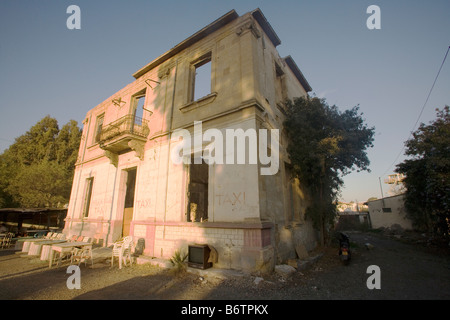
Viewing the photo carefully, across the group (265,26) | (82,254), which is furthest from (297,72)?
(82,254)

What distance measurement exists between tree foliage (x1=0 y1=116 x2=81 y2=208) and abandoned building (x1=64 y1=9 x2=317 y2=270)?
9.47 meters

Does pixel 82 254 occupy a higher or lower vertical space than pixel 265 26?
lower

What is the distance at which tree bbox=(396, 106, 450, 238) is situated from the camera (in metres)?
8.65

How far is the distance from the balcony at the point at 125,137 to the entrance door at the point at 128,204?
1.38 metres

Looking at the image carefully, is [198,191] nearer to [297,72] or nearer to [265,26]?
[265,26]

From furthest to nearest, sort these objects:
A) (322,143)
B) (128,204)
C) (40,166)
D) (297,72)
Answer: (40,166)
(297,72)
(128,204)
(322,143)

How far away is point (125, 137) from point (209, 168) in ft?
16.1

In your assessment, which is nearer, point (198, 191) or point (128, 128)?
point (128, 128)

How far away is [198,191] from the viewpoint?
13922 millimetres

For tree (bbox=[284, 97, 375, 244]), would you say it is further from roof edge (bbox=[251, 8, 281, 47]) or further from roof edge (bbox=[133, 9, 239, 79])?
roof edge (bbox=[133, 9, 239, 79])

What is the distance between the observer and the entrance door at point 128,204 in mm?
10890

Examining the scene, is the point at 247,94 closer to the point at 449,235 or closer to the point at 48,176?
the point at 449,235

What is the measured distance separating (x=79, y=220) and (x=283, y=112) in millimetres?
13887
